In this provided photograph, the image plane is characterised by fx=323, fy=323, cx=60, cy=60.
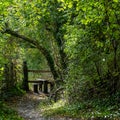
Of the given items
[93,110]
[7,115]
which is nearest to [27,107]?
[7,115]

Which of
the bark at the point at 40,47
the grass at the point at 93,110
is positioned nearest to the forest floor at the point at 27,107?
the grass at the point at 93,110

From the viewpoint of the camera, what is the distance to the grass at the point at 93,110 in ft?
32.9

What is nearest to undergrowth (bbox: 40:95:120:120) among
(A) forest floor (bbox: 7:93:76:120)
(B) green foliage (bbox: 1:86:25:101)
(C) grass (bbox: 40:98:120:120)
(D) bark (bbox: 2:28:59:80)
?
(C) grass (bbox: 40:98:120:120)

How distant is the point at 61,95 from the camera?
50.3 feet

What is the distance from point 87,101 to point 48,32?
19.3 ft

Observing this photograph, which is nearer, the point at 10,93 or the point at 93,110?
the point at 93,110

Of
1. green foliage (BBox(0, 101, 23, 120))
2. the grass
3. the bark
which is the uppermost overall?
the bark

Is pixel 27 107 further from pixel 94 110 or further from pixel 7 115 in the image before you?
pixel 94 110

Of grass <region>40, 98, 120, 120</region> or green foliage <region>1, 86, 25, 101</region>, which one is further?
green foliage <region>1, 86, 25, 101</region>

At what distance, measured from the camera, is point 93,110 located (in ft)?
35.7

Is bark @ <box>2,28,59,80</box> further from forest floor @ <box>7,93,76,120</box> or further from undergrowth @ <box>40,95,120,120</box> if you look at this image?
undergrowth @ <box>40,95,120,120</box>

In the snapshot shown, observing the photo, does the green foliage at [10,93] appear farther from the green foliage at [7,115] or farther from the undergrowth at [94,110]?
the undergrowth at [94,110]

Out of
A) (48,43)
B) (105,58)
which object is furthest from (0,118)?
(48,43)

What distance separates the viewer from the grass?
10037 mm
